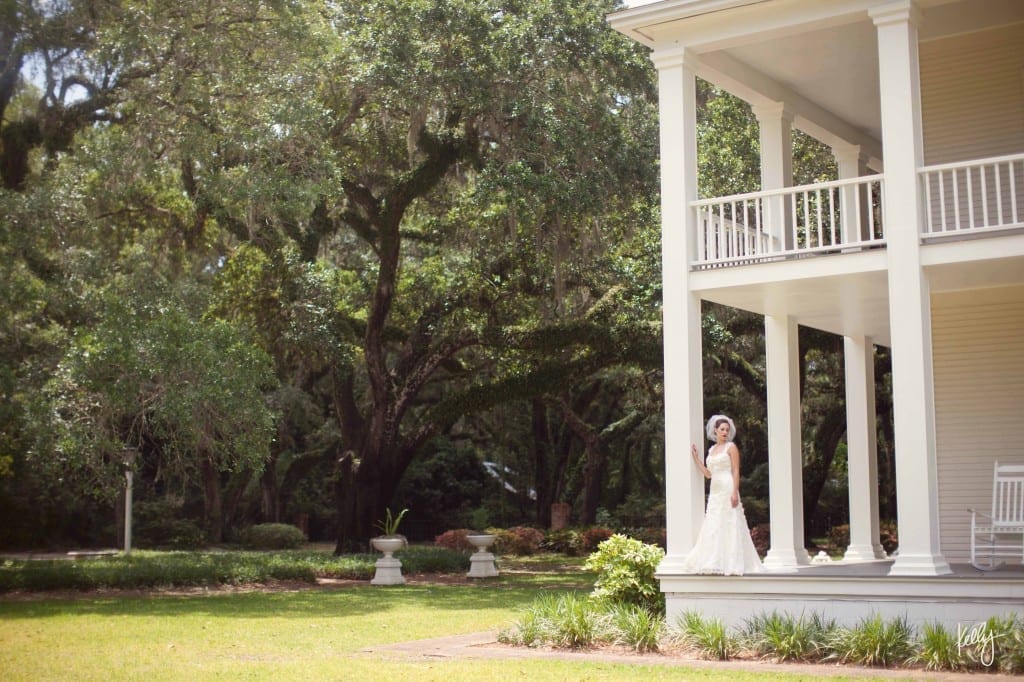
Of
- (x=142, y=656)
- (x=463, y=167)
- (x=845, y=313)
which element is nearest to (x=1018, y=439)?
(x=845, y=313)

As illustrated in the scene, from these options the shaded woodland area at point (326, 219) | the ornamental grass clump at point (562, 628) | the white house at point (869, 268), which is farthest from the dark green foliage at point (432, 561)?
the ornamental grass clump at point (562, 628)

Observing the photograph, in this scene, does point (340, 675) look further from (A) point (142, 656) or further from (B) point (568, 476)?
(B) point (568, 476)

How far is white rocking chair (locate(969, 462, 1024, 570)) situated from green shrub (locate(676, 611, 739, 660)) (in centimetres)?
257

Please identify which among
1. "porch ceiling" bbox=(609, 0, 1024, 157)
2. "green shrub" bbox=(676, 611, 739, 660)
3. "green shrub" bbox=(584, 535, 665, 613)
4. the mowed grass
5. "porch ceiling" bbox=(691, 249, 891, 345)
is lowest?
the mowed grass

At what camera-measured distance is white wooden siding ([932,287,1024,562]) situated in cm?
1400

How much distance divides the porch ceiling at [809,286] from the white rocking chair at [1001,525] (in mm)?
2250

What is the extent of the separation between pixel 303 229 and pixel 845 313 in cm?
1296

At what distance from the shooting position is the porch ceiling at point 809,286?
37.5ft

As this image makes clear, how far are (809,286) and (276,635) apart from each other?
6.75 metres

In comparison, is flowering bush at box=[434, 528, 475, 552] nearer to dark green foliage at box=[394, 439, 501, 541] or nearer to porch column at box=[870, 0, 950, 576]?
dark green foliage at box=[394, 439, 501, 541]

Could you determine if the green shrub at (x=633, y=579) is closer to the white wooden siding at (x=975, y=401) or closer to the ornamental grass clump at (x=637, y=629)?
the ornamental grass clump at (x=637, y=629)

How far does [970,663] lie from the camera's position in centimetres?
917

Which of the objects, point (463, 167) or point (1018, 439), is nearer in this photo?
point (1018, 439)

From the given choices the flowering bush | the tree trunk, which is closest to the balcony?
the flowering bush
